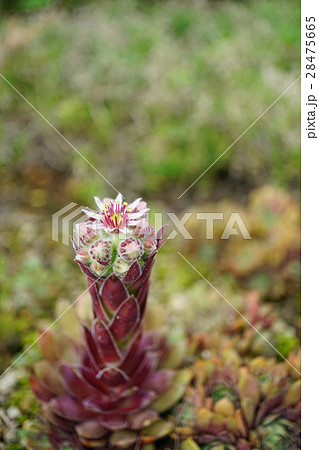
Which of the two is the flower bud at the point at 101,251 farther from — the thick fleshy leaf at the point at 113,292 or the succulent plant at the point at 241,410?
the succulent plant at the point at 241,410

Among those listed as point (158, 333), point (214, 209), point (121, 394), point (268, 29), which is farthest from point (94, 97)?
point (121, 394)

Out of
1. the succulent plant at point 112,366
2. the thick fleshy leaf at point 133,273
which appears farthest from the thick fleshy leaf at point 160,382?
the thick fleshy leaf at point 133,273

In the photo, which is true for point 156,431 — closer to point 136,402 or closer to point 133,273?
point 136,402

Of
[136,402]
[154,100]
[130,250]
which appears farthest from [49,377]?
[154,100]

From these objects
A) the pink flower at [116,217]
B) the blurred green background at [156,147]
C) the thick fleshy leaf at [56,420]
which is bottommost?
the thick fleshy leaf at [56,420]

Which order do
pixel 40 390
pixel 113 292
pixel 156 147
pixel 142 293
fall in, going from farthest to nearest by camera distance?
1. pixel 156 147
2. pixel 40 390
3. pixel 142 293
4. pixel 113 292

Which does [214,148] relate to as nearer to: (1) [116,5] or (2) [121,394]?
(2) [121,394]

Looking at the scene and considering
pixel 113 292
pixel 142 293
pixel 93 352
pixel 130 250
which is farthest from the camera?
pixel 93 352
